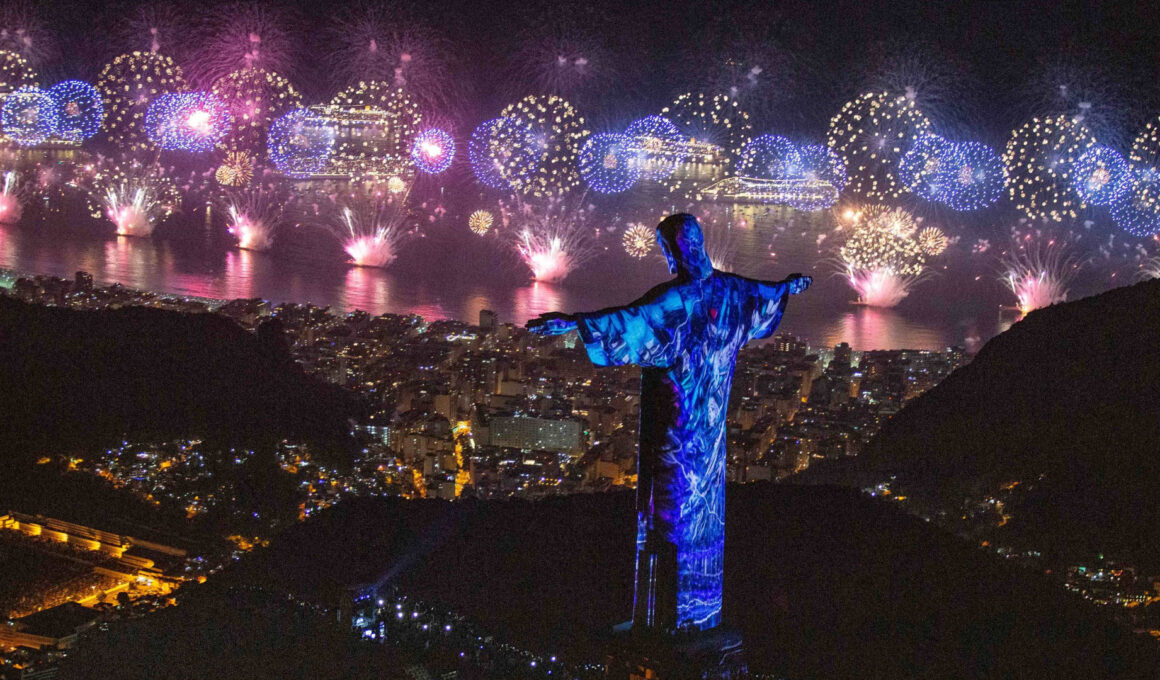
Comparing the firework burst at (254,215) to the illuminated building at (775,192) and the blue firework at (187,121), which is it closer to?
the blue firework at (187,121)

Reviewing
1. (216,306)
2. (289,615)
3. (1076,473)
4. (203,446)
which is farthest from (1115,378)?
(216,306)

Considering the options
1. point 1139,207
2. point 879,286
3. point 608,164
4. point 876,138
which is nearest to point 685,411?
point 879,286

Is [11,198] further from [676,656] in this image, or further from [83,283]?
[676,656]

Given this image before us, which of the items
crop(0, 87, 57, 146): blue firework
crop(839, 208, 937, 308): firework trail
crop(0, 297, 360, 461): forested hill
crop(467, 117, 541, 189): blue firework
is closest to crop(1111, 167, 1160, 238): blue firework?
crop(839, 208, 937, 308): firework trail

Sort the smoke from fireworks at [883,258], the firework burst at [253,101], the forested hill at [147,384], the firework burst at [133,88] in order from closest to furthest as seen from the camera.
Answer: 1. the forested hill at [147,384]
2. the smoke from fireworks at [883,258]
3. the firework burst at [253,101]
4. the firework burst at [133,88]

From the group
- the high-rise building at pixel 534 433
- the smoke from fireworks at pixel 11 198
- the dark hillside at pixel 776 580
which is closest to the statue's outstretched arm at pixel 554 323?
the dark hillside at pixel 776 580

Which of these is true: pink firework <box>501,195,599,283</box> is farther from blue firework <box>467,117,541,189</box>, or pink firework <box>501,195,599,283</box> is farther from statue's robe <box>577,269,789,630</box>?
statue's robe <box>577,269,789,630</box>
